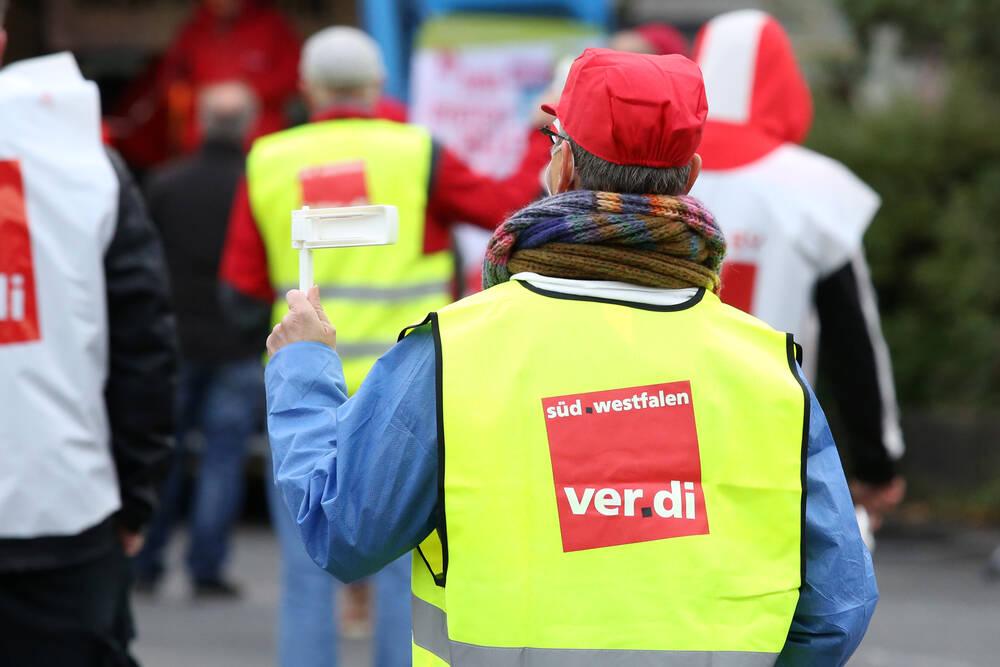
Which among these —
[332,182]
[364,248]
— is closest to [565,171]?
[364,248]

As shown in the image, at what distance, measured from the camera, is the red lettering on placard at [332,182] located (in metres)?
4.49

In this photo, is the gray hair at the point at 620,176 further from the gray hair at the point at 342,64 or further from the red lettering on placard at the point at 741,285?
the gray hair at the point at 342,64

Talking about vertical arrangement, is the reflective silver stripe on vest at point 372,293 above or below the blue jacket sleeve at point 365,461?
below

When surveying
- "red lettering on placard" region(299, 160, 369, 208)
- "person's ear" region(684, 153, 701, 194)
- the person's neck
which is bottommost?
"red lettering on placard" region(299, 160, 369, 208)

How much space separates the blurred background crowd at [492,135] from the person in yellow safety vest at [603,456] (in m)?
5.20

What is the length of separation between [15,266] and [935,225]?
6.65 meters

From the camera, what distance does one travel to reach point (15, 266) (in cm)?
328

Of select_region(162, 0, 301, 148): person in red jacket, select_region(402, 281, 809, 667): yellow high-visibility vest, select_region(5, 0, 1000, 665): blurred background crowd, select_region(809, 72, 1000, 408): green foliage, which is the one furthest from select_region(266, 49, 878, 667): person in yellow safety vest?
select_region(162, 0, 301, 148): person in red jacket

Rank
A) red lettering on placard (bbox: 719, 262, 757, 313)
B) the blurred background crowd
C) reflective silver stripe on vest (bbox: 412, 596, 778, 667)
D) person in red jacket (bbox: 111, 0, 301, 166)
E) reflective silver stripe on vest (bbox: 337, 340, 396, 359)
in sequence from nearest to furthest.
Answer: reflective silver stripe on vest (bbox: 412, 596, 778, 667) < red lettering on placard (bbox: 719, 262, 757, 313) < reflective silver stripe on vest (bbox: 337, 340, 396, 359) < the blurred background crowd < person in red jacket (bbox: 111, 0, 301, 166)

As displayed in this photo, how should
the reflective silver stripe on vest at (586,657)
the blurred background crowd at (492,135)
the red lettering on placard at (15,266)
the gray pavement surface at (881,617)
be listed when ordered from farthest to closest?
the blurred background crowd at (492,135) < the gray pavement surface at (881,617) < the red lettering on placard at (15,266) < the reflective silver stripe on vest at (586,657)

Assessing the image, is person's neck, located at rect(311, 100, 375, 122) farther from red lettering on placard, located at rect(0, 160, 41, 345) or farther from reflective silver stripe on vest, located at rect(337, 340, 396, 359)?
red lettering on placard, located at rect(0, 160, 41, 345)

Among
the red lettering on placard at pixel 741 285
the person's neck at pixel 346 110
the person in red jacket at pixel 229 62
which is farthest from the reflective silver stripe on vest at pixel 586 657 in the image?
the person in red jacket at pixel 229 62

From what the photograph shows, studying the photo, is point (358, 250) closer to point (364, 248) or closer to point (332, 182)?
point (364, 248)

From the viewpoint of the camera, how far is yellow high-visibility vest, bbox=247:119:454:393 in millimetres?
4410
